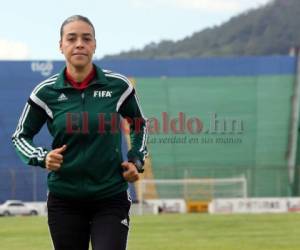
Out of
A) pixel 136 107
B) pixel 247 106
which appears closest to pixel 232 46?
pixel 247 106

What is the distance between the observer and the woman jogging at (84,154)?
17.6ft

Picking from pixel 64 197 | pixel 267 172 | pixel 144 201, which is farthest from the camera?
pixel 267 172

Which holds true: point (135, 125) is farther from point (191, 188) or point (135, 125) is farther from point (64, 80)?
point (191, 188)

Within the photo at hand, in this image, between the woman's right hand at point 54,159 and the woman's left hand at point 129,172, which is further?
the woman's left hand at point 129,172

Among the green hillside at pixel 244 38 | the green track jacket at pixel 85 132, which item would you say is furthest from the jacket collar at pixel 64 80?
the green hillside at pixel 244 38

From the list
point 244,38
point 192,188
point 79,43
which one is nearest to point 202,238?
point 79,43

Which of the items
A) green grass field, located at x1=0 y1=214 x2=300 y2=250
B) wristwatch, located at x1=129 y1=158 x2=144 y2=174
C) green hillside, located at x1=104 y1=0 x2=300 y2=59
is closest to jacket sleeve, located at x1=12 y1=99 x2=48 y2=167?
wristwatch, located at x1=129 y1=158 x2=144 y2=174

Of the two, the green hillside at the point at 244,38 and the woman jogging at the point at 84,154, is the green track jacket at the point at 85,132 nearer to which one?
the woman jogging at the point at 84,154

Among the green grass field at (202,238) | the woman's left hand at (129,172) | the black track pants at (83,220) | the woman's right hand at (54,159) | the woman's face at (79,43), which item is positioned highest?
the woman's face at (79,43)

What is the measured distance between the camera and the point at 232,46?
142 m

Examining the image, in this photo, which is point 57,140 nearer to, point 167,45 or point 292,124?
point 292,124

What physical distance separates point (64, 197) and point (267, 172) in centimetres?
4659

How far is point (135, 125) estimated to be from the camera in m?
5.68

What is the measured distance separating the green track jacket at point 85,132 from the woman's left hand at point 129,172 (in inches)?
2.6
